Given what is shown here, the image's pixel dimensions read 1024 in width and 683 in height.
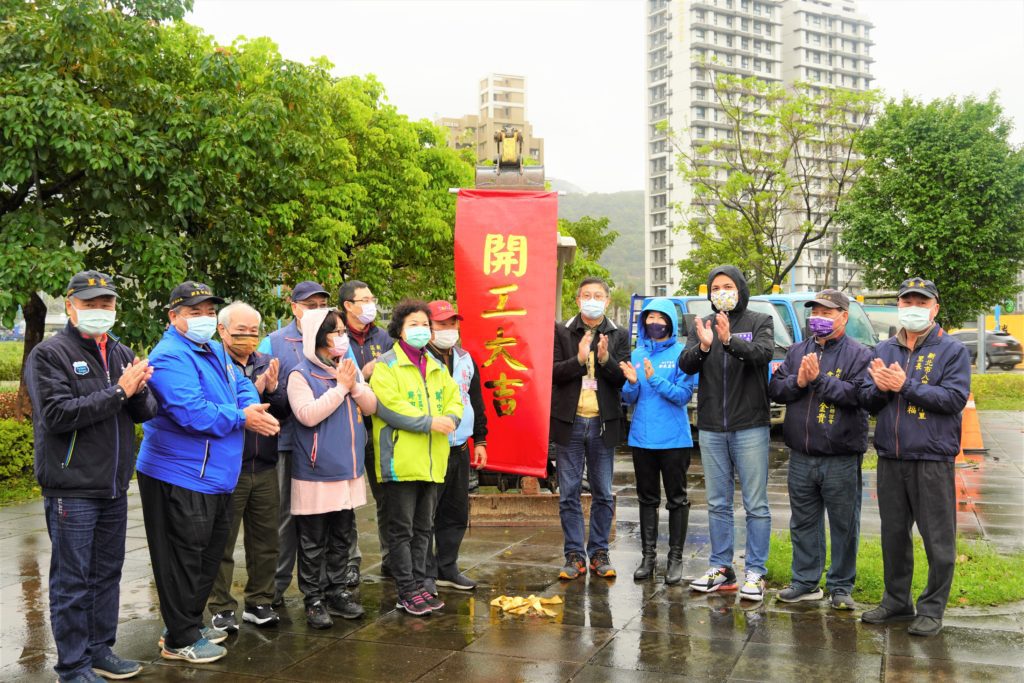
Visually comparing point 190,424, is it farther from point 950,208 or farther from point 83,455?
point 950,208

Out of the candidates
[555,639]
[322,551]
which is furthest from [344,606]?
[555,639]

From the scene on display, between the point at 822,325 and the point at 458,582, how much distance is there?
2.93 m

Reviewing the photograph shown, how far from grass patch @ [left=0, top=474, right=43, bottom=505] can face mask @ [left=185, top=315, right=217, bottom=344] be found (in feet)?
19.5

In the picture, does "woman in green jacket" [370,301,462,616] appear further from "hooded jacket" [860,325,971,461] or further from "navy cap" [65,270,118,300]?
A: "hooded jacket" [860,325,971,461]

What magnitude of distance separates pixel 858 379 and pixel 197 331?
12.8 ft

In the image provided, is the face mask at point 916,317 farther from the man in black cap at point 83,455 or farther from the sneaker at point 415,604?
the man in black cap at point 83,455

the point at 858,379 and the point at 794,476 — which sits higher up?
→ the point at 858,379

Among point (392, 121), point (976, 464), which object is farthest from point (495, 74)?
point (976, 464)

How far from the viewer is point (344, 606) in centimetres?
564

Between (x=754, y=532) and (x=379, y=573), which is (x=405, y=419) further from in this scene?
(x=754, y=532)

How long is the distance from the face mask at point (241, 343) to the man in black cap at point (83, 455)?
798mm

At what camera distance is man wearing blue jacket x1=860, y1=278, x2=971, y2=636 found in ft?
17.5

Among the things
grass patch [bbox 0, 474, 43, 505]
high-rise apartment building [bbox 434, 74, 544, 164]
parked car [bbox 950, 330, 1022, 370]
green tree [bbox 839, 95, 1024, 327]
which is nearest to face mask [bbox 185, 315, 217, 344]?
grass patch [bbox 0, 474, 43, 505]

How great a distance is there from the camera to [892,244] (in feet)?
74.4
